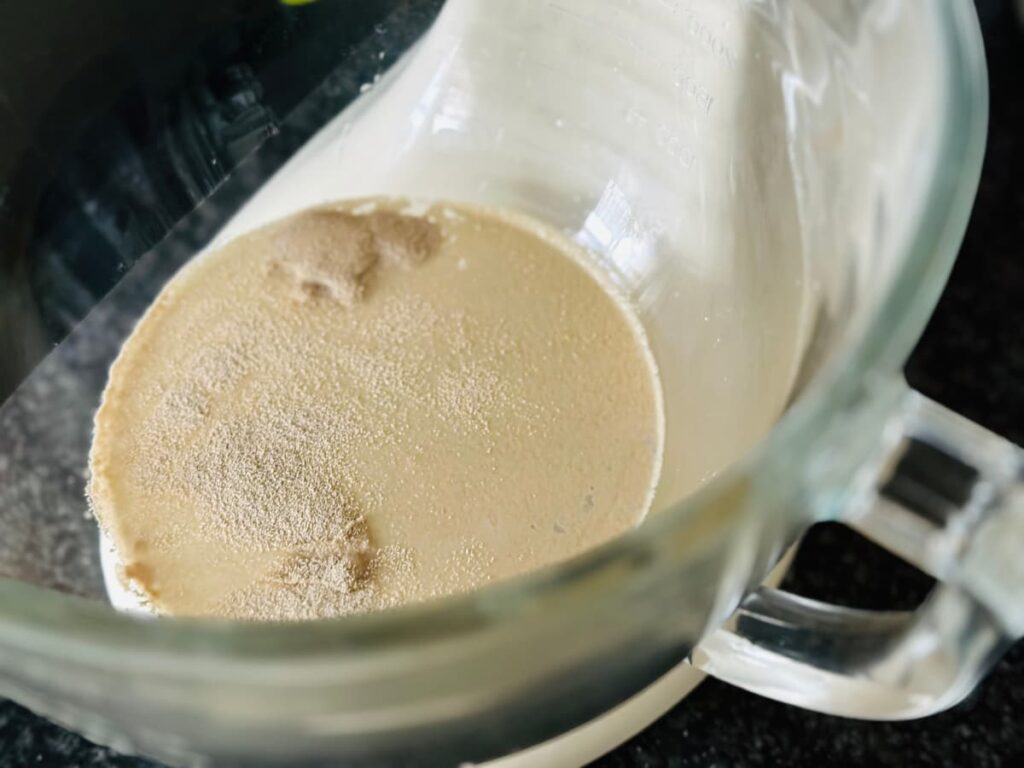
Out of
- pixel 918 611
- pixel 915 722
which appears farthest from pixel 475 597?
pixel 915 722

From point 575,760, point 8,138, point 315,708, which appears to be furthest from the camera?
point 8,138

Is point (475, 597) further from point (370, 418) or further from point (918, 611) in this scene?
point (370, 418)

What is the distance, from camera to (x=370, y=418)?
56 cm

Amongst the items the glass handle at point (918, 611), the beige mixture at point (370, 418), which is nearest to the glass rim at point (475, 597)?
the glass handle at point (918, 611)

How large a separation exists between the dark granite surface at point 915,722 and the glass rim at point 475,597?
0.76 feet

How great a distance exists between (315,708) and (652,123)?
1.40 feet

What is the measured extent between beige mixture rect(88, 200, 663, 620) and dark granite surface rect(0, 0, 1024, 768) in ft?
0.26

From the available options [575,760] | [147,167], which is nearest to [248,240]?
[147,167]

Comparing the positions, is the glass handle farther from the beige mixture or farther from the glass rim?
the beige mixture

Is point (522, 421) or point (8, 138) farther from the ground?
point (8, 138)

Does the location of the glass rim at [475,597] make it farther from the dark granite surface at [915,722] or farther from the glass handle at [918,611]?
the dark granite surface at [915,722]

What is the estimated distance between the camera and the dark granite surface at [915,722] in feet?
1.56

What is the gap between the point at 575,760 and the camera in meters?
0.46

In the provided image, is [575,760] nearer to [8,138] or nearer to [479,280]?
[479,280]
